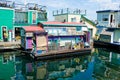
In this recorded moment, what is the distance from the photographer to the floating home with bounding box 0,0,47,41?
30.3m

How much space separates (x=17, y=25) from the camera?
32.6m

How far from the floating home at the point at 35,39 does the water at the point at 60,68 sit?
5.38 ft

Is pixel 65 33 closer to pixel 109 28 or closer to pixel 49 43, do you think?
pixel 49 43

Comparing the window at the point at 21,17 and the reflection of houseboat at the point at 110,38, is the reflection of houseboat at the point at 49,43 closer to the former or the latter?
the reflection of houseboat at the point at 110,38

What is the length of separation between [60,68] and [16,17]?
1626 cm

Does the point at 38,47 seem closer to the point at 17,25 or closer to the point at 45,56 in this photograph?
the point at 45,56

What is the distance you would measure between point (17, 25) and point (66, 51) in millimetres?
12024

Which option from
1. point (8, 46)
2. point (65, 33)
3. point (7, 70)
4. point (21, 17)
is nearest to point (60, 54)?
point (65, 33)

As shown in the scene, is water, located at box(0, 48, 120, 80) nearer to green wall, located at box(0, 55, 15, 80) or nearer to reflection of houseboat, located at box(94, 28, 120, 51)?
green wall, located at box(0, 55, 15, 80)

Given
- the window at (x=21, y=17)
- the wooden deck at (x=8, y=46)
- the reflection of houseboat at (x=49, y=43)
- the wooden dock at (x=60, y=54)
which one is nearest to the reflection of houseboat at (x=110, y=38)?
the reflection of houseboat at (x=49, y=43)

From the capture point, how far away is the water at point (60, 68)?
18.2 m

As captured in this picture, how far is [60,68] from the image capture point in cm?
2133

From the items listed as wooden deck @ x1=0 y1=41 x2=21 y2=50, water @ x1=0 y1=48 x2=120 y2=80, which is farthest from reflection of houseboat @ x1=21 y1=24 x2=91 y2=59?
wooden deck @ x1=0 y1=41 x2=21 y2=50

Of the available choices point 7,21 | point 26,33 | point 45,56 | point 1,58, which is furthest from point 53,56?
point 7,21
